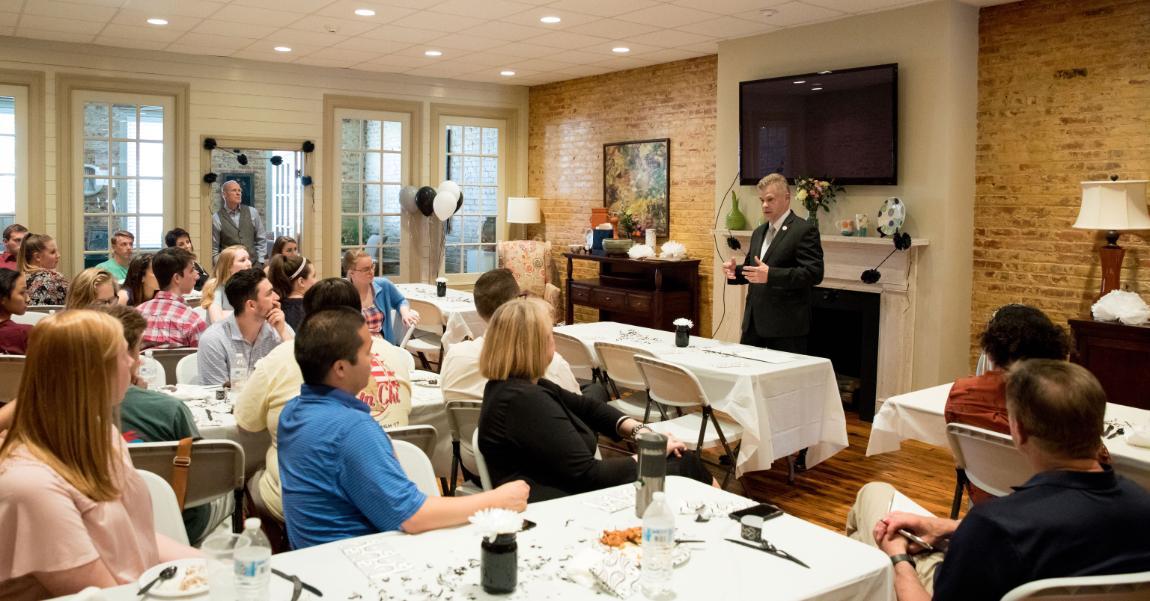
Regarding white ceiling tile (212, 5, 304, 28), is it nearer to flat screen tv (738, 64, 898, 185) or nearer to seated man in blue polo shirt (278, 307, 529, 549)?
flat screen tv (738, 64, 898, 185)

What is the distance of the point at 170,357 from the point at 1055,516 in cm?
445

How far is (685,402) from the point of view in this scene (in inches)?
198

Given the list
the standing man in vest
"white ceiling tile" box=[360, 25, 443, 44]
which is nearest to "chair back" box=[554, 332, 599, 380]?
"white ceiling tile" box=[360, 25, 443, 44]

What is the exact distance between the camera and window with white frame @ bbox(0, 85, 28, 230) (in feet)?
30.2

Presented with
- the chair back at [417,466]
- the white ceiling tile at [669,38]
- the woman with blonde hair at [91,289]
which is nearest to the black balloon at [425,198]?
the white ceiling tile at [669,38]

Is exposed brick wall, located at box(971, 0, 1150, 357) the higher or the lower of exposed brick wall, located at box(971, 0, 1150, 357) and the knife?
the higher

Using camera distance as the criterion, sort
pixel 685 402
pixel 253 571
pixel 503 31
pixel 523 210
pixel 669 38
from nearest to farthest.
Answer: pixel 253 571, pixel 685 402, pixel 503 31, pixel 669 38, pixel 523 210

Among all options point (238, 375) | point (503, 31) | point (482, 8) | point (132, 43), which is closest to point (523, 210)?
point (503, 31)

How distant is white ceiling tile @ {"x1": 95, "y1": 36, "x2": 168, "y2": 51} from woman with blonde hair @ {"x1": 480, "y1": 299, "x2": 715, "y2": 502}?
25.1 ft

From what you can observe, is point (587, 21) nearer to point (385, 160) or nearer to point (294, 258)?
point (294, 258)

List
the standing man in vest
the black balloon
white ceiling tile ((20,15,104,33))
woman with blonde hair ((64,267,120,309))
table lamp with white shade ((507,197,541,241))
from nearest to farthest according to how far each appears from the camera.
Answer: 1. woman with blonde hair ((64,267,120,309))
2. white ceiling tile ((20,15,104,33))
3. the standing man in vest
4. the black balloon
5. table lamp with white shade ((507,197,541,241))

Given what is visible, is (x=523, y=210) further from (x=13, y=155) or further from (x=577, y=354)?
(x=577, y=354)

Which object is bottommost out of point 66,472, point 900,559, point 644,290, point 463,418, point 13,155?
point 900,559

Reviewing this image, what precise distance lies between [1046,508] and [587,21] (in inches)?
256
